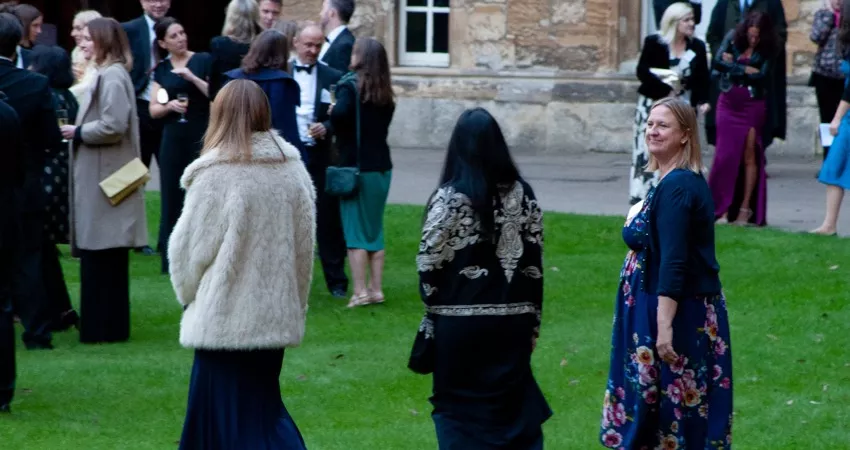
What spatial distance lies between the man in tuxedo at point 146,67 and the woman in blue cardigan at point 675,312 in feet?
24.6

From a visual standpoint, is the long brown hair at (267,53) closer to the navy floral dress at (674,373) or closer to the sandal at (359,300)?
the sandal at (359,300)

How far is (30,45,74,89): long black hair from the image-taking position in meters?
9.88

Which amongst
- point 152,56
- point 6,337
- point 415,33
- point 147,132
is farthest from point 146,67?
point 415,33

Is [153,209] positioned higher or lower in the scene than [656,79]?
lower

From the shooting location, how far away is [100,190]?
967cm

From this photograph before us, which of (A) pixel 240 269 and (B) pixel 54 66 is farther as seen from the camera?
(B) pixel 54 66

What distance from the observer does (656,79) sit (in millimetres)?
13258

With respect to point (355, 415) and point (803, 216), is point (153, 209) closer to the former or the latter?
point (803, 216)

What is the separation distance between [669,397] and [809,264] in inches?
239

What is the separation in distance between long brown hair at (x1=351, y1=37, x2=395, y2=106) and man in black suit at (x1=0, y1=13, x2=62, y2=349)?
Result: 218 cm

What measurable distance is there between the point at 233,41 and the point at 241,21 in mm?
272

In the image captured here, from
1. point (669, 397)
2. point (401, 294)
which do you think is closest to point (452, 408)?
point (669, 397)

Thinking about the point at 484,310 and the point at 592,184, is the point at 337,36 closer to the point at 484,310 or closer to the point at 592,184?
the point at 592,184

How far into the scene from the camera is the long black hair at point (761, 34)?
13.6 m
